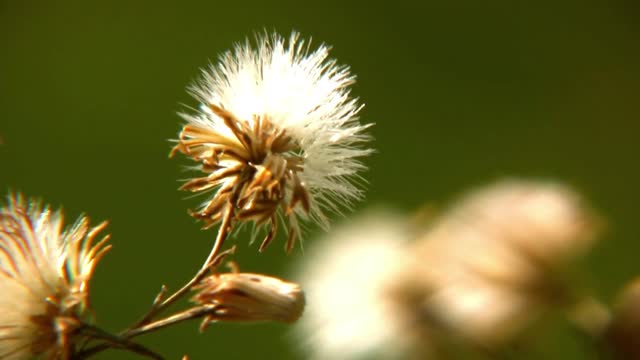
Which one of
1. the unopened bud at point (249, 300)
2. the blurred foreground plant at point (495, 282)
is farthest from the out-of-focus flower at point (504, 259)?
the unopened bud at point (249, 300)

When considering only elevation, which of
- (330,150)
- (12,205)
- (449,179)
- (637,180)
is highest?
(637,180)

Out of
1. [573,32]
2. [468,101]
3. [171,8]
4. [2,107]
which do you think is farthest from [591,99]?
[2,107]

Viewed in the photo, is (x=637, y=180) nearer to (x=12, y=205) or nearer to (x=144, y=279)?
(x=144, y=279)

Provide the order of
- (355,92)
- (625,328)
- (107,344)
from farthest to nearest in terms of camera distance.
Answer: (355,92) → (107,344) → (625,328)

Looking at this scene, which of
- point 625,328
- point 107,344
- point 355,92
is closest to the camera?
point 625,328

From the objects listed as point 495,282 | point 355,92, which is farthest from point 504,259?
point 355,92

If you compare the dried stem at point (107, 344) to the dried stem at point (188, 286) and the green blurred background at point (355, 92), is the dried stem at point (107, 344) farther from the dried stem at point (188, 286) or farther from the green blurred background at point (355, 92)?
the green blurred background at point (355, 92)

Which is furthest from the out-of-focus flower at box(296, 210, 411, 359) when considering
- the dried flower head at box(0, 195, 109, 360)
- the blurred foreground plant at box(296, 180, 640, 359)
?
the dried flower head at box(0, 195, 109, 360)

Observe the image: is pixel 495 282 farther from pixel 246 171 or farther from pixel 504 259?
pixel 246 171
